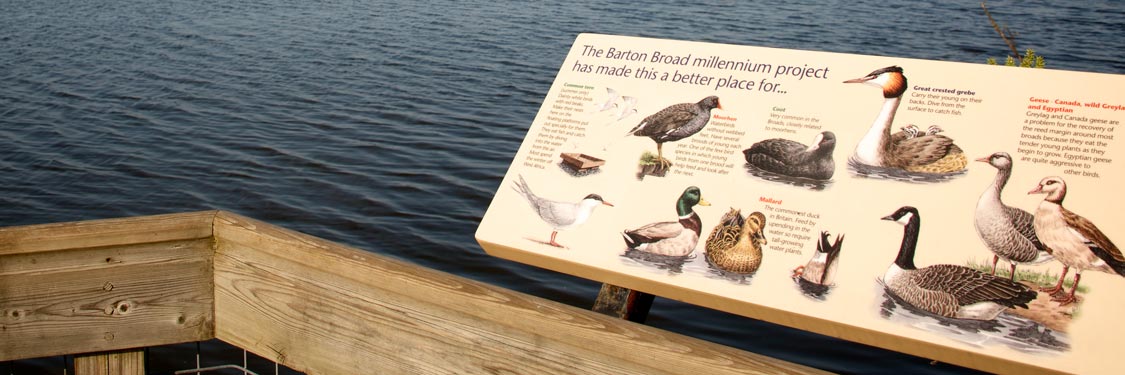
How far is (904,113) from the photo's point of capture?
2277 mm

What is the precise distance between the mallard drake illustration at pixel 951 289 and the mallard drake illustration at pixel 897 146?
189 millimetres

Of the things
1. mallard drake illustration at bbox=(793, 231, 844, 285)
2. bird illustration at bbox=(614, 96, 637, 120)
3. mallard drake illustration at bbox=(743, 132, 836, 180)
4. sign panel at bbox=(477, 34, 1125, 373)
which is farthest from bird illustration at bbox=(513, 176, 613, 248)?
mallard drake illustration at bbox=(793, 231, 844, 285)

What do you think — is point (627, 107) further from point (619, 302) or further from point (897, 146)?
point (897, 146)

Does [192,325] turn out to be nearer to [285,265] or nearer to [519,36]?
[285,265]

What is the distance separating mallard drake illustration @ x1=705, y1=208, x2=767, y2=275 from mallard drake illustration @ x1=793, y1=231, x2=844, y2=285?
0.10 m

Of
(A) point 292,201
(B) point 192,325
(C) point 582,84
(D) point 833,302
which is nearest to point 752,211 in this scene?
(D) point 833,302

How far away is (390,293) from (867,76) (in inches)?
47.0

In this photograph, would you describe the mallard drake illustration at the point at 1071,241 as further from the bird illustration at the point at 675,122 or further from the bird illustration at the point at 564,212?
the bird illustration at the point at 564,212

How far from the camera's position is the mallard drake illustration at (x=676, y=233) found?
229 centimetres

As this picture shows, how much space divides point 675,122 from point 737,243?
16.0 inches

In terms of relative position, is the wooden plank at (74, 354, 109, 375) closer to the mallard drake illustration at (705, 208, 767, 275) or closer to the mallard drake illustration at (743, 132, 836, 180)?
the mallard drake illustration at (705, 208, 767, 275)

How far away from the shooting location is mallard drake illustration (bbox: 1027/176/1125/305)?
1918 mm

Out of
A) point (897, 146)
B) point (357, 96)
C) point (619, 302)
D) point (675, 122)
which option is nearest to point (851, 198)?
point (897, 146)

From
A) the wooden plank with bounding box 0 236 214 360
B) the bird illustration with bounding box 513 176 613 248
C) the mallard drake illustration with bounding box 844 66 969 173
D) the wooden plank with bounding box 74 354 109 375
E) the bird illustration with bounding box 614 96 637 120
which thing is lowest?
the wooden plank with bounding box 74 354 109 375
